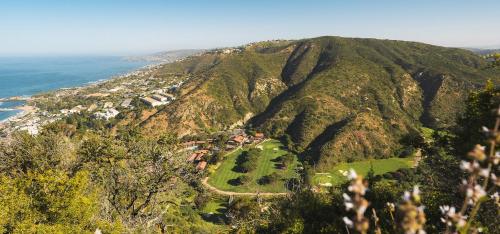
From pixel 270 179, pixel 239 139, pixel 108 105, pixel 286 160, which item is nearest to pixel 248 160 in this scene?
pixel 286 160

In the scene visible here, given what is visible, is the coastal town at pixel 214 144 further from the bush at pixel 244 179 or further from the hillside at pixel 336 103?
the bush at pixel 244 179

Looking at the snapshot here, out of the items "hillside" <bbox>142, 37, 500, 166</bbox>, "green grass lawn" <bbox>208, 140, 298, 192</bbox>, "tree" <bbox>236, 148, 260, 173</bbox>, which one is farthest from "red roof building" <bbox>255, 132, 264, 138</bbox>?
"tree" <bbox>236, 148, 260, 173</bbox>

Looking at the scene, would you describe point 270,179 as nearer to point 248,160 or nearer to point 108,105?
point 248,160

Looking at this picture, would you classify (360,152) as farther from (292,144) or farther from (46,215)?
(46,215)

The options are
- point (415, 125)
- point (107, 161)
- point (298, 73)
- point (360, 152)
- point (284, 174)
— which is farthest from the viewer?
point (298, 73)

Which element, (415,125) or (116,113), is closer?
(415,125)

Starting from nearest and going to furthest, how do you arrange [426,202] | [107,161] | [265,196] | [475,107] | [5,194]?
[5,194] < [426,202] < [475,107] < [107,161] < [265,196]

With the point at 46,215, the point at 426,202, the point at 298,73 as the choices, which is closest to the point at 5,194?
the point at 46,215
